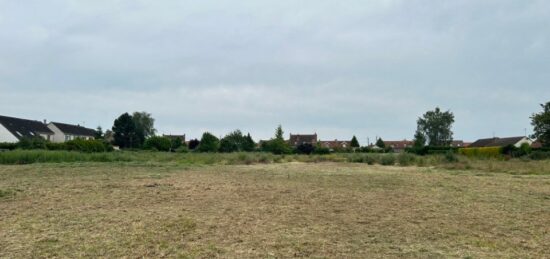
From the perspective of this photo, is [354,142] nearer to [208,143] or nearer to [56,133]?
[208,143]

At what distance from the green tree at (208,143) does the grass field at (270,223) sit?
137 ft

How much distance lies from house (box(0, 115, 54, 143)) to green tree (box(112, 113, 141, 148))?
9790mm

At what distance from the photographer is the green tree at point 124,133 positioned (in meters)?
70.8

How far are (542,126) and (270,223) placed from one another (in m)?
46.3

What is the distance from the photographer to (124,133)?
71062 mm

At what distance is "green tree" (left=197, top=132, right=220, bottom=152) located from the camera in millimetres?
51750

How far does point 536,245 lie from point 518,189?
6.67 m

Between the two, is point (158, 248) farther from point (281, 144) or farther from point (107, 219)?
point (281, 144)

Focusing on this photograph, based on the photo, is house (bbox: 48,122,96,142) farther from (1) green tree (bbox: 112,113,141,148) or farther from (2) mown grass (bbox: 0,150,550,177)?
(2) mown grass (bbox: 0,150,550,177)

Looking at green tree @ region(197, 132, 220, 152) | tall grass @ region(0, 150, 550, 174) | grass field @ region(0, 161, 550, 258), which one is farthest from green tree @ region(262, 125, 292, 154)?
grass field @ region(0, 161, 550, 258)

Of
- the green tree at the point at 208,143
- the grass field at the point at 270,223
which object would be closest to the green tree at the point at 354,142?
the green tree at the point at 208,143

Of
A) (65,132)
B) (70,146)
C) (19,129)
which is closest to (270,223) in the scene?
(70,146)

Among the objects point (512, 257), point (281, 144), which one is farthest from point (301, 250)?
point (281, 144)

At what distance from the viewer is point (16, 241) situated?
486cm
